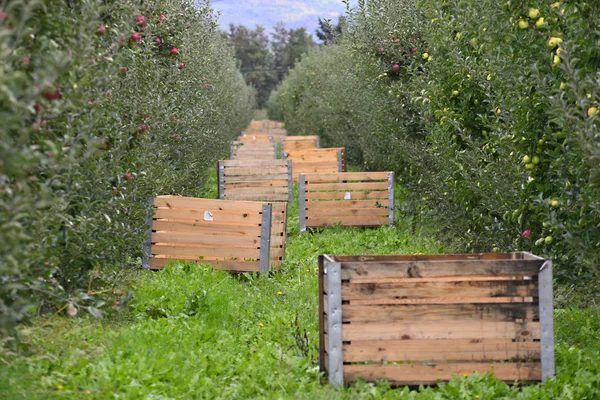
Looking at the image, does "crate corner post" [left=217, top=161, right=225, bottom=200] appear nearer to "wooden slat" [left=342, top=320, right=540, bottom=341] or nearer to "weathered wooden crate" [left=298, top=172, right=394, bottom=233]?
"weathered wooden crate" [left=298, top=172, right=394, bottom=233]

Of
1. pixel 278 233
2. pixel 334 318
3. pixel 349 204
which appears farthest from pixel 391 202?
pixel 334 318

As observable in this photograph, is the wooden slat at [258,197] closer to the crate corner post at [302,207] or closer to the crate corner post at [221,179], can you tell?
the crate corner post at [221,179]

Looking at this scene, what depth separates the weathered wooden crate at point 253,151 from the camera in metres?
23.1

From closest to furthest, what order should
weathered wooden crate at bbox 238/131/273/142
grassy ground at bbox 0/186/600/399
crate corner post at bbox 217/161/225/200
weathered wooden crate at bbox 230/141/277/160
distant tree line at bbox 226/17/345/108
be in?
1. grassy ground at bbox 0/186/600/399
2. crate corner post at bbox 217/161/225/200
3. weathered wooden crate at bbox 230/141/277/160
4. weathered wooden crate at bbox 238/131/273/142
5. distant tree line at bbox 226/17/345/108

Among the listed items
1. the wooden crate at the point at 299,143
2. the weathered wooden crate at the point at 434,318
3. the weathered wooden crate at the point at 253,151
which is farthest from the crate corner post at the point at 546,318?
the wooden crate at the point at 299,143

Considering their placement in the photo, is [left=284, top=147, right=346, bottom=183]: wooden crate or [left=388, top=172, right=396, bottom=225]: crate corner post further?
[left=284, top=147, right=346, bottom=183]: wooden crate

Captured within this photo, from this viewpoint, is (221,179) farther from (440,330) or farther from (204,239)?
(440,330)

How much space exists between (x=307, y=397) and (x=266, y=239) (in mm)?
4570

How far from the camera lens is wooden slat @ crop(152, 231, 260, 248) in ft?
31.3

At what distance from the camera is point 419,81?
426 inches

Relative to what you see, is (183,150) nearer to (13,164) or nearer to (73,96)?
(73,96)

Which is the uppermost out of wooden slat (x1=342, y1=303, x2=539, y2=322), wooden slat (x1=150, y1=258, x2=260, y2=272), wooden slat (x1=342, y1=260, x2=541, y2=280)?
wooden slat (x1=342, y1=260, x2=541, y2=280)

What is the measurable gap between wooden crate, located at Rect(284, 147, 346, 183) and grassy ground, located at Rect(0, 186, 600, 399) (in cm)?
1106

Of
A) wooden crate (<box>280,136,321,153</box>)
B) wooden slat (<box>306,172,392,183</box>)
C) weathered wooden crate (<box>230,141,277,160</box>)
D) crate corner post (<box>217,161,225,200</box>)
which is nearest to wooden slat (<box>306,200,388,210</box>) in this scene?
wooden slat (<box>306,172,392,183</box>)
